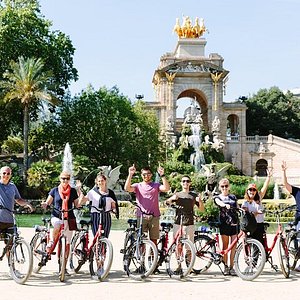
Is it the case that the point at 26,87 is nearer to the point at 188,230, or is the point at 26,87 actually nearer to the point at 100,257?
the point at 188,230

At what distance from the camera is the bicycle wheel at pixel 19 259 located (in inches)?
295

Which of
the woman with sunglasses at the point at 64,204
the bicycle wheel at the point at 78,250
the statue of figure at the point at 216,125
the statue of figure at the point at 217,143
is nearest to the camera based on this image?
the woman with sunglasses at the point at 64,204

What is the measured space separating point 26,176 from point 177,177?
11049 mm

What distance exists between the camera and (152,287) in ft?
23.9

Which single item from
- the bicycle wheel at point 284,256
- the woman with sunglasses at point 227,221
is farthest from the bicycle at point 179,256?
the bicycle wheel at point 284,256

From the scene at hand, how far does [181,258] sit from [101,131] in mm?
29994

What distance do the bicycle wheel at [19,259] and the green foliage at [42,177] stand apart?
24812mm

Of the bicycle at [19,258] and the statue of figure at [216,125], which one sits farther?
the statue of figure at [216,125]

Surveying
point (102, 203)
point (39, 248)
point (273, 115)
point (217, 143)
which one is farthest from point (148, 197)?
point (273, 115)

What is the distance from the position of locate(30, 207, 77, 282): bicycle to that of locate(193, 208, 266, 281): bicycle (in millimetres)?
2107

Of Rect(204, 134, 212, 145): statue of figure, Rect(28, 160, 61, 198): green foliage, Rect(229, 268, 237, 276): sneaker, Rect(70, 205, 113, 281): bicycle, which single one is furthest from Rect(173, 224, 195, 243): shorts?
Rect(204, 134, 212, 145): statue of figure

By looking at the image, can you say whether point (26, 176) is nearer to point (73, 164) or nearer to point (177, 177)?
point (73, 164)

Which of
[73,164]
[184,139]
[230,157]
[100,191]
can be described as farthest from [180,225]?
[230,157]

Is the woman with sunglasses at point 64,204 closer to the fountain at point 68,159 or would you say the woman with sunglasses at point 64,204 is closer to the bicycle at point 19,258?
the bicycle at point 19,258
